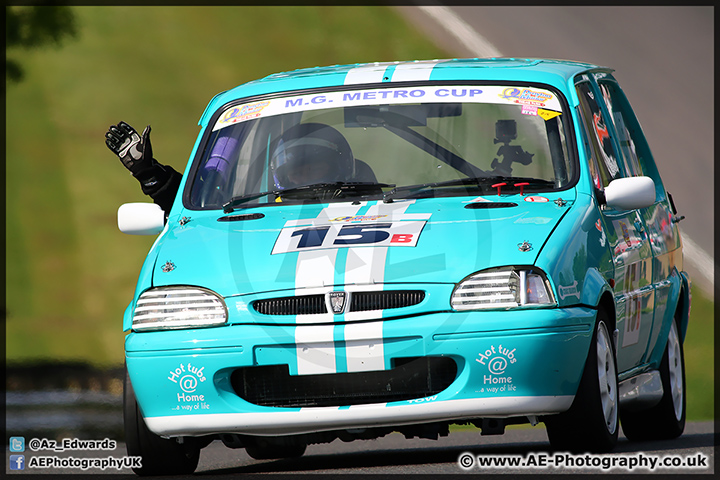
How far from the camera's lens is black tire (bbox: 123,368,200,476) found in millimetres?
6363

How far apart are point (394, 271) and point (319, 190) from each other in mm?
1182

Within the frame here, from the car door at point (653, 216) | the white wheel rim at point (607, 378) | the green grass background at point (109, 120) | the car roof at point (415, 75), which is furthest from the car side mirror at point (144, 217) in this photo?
the green grass background at point (109, 120)

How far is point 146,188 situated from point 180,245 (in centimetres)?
243

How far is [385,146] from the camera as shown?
7406mm

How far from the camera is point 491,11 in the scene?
1278 inches

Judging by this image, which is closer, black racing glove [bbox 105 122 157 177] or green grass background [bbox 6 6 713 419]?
black racing glove [bbox 105 122 157 177]

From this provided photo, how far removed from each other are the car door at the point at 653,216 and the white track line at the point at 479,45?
15.0m

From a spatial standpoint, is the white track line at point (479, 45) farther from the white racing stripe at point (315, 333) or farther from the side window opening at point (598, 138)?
the white racing stripe at point (315, 333)

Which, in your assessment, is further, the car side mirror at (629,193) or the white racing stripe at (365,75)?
the white racing stripe at (365,75)

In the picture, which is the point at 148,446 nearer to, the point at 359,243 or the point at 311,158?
the point at 359,243

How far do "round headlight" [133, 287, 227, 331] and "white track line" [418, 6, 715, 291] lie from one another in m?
18.4

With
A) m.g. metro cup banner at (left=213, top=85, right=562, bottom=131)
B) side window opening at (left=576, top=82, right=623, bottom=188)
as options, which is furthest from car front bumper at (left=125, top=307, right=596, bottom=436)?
m.g. metro cup banner at (left=213, top=85, right=562, bottom=131)

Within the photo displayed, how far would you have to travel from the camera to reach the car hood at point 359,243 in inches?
227

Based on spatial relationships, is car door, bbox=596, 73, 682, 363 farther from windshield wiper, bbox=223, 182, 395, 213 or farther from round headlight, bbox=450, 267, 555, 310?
round headlight, bbox=450, 267, 555, 310
